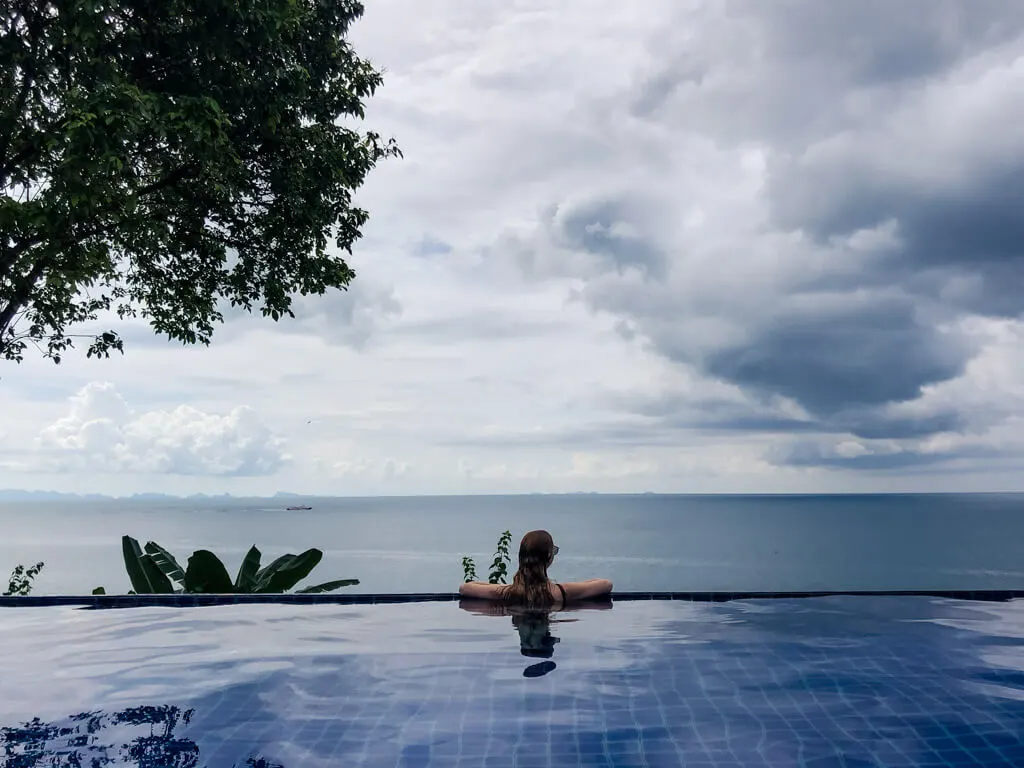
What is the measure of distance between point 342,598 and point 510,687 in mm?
4908

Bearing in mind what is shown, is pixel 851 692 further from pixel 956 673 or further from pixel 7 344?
pixel 7 344

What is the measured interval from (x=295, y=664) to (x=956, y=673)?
6251 millimetres

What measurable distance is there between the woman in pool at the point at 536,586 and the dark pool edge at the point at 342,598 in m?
0.67

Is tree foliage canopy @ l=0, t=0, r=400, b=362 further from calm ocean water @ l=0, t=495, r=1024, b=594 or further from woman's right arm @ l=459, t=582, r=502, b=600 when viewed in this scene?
calm ocean water @ l=0, t=495, r=1024, b=594

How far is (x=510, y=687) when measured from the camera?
7531mm

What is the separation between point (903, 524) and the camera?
185625 mm

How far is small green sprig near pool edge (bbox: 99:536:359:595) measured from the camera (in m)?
12.2

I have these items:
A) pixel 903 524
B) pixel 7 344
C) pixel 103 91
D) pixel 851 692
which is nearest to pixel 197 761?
pixel 851 692

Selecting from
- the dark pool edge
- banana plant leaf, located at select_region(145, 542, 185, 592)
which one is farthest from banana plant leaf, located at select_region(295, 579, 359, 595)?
banana plant leaf, located at select_region(145, 542, 185, 592)

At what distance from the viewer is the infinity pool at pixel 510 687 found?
240 inches

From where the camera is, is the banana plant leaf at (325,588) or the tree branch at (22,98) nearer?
the tree branch at (22,98)

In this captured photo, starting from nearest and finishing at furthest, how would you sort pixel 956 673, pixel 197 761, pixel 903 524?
pixel 197 761, pixel 956 673, pixel 903 524

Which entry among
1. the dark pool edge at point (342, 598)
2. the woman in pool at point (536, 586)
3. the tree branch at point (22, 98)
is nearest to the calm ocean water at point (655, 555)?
the dark pool edge at point (342, 598)

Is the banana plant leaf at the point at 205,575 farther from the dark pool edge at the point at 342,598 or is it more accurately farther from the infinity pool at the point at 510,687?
the infinity pool at the point at 510,687
